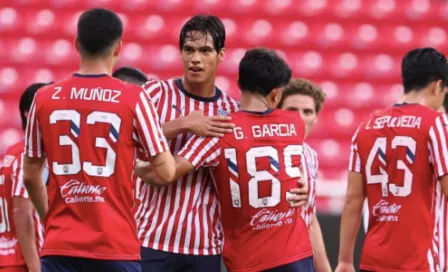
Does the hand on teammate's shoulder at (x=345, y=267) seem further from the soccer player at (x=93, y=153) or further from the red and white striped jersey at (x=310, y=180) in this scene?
the soccer player at (x=93, y=153)

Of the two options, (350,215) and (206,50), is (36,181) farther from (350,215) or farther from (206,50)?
(350,215)

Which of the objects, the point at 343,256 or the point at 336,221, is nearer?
the point at 343,256

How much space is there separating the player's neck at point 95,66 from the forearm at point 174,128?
53 cm

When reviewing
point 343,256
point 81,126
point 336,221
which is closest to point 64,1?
point 336,221

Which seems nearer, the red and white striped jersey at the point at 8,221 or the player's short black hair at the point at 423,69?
the player's short black hair at the point at 423,69

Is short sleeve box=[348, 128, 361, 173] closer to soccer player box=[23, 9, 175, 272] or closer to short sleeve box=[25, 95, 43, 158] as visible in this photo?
soccer player box=[23, 9, 175, 272]

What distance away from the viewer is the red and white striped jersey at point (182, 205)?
5156 mm

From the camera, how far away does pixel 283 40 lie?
12.1 metres

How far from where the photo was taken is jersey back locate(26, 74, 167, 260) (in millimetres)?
4504

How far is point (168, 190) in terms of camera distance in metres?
5.19

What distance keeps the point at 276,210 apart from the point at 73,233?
3.32 ft

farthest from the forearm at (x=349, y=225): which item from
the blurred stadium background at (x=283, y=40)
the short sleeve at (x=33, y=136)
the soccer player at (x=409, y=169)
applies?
the blurred stadium background at (x=283, y=40)

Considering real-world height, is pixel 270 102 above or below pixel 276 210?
above

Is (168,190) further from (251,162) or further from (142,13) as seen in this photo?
(142,13)
